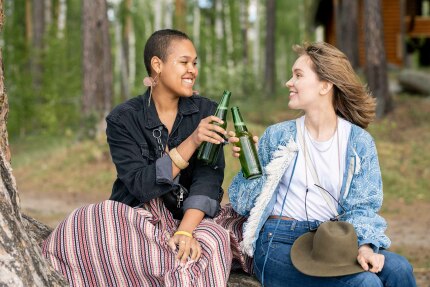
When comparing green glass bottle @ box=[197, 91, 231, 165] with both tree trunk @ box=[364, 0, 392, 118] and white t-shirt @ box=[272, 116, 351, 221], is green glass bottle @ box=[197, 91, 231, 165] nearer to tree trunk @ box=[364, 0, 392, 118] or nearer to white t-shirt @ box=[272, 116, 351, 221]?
white t-shirt @ box=[272, 116, 351, 221]

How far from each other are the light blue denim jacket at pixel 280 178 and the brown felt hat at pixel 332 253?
15 centimetres

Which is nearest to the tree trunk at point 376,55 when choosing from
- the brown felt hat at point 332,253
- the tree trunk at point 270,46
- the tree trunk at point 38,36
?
the tree trunk at point 270,46

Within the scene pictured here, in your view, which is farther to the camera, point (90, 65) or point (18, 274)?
point (90, 65)

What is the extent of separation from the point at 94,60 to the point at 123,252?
13088 mm

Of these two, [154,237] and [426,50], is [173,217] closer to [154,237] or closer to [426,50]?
[154,237]

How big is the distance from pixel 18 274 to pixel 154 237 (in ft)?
2.72

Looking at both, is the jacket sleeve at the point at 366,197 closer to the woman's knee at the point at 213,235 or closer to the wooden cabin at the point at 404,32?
the woman's knee at the point at 213,235

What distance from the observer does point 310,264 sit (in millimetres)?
3586

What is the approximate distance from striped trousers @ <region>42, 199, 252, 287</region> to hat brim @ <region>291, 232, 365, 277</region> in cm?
37

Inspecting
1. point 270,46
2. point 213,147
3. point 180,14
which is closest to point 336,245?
point 213,147

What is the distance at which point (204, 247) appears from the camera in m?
3.71

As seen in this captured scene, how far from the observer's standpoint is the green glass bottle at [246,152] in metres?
3.89

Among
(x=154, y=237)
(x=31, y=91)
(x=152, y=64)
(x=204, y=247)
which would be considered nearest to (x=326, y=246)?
(x=204, y=247)

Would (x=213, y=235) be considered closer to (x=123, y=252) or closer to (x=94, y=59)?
(x=123, y=252)
